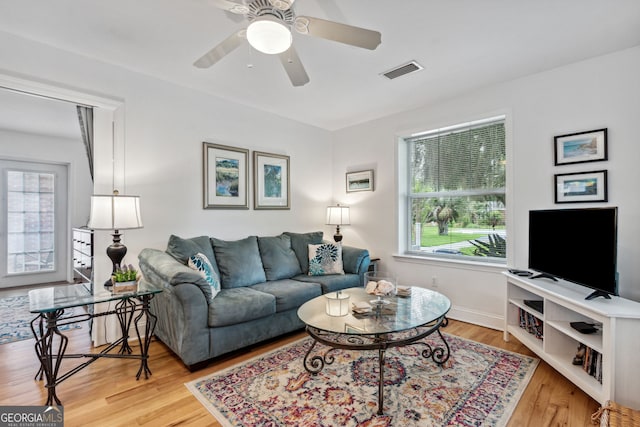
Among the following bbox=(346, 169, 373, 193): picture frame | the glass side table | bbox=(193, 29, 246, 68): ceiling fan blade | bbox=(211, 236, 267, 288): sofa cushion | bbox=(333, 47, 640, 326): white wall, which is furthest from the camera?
bbox=(346, 169, 373, 193): picture frame

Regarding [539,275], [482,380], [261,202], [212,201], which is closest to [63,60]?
[212,201]

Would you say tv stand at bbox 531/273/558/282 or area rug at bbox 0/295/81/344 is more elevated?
tv stand at bbox 531/273/558/282

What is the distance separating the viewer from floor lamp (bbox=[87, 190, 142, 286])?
2307 millimetres

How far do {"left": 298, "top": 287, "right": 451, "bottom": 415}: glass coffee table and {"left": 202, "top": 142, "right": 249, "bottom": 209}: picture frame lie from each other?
5.79 ft

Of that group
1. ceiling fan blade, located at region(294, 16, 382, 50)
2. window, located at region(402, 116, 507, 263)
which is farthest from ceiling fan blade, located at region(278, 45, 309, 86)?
window, located at region(402, 116, 507, 263)

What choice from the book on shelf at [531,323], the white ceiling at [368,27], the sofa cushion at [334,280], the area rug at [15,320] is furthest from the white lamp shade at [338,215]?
the area rug at [15,320]

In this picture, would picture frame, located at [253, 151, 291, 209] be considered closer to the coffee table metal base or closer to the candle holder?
the candle holder

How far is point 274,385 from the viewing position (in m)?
2.11

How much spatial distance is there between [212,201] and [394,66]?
7.61ft

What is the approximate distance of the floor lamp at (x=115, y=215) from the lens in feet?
7.57

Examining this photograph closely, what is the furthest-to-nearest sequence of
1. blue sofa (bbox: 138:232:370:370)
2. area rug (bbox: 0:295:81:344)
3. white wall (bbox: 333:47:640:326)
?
area rug (bbox: 0:295:81:344) → white wall (bbox: 333:47:640:326) → blue sofa (bbox: 138:232:370:370)

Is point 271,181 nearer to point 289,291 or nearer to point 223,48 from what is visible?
point 289,291

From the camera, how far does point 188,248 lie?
288 cm

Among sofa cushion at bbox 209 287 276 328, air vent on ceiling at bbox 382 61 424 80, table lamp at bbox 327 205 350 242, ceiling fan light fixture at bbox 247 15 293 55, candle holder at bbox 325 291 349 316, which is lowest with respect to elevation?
sofa cushion at bbox 209 287 276 328
